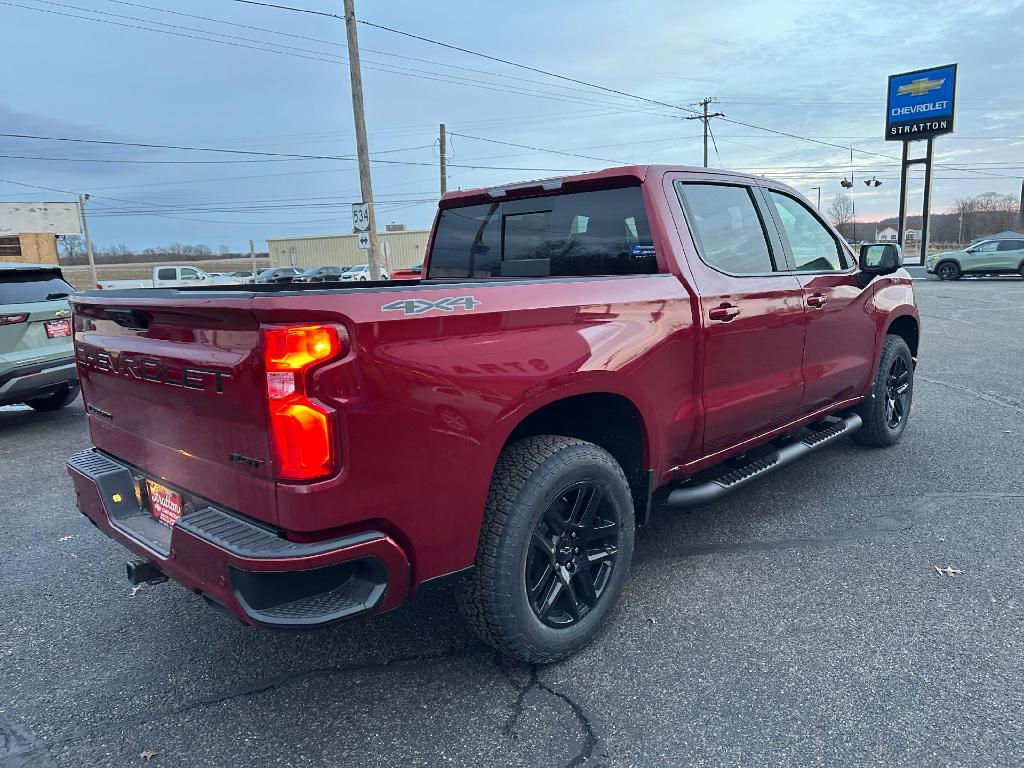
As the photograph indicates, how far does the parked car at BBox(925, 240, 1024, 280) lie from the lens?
25.9 meters

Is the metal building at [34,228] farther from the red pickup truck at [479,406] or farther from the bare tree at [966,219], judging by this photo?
the bare tree at [966,219]

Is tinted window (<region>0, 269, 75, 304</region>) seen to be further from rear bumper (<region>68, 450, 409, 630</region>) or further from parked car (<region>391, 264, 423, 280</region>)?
rear bumper (<region>68, 450, 409, 630</region>)

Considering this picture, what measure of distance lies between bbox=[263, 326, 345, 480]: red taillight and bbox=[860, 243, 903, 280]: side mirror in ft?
12.7

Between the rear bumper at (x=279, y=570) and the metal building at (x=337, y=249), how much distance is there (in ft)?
177

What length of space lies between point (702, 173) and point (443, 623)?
257 centimetres

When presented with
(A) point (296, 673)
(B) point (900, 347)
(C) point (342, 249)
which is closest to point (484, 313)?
(A) point (296, 673)

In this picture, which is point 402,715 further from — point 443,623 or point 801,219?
point 801,219

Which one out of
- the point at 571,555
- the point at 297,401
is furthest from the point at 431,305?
the point at 571,555

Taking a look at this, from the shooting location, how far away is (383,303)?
205 centimetres

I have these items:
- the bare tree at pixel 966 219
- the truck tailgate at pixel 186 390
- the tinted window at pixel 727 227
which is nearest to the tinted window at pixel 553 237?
the tinted window at pixel 727 227

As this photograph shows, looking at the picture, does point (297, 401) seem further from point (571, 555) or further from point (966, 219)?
point (966, 219)

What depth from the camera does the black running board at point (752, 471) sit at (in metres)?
3.37

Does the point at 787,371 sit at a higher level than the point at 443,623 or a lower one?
higher

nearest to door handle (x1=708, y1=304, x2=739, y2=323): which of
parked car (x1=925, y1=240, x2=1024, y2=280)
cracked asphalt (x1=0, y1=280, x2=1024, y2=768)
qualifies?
cracked asphalt (x1=0, y1=280, x2=1024, y2=768)
